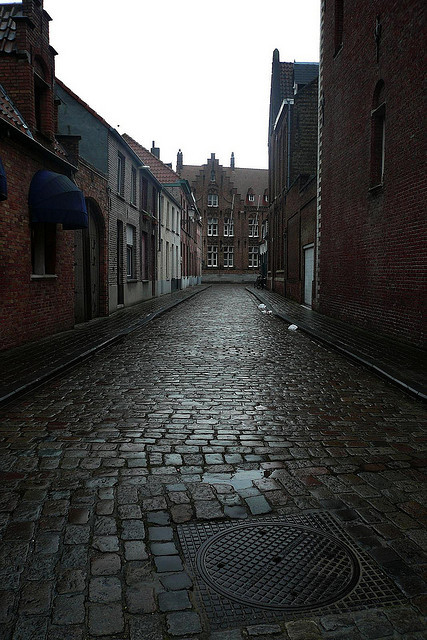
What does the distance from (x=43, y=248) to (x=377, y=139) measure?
325 inches

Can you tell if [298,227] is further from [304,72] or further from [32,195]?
[32,195]

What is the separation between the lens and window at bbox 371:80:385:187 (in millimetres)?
12805

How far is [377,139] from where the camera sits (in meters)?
13.1

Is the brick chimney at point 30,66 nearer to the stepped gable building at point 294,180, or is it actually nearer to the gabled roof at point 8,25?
the gabled roof at point 8,25

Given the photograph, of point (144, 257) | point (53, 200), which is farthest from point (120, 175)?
point (53, 200)

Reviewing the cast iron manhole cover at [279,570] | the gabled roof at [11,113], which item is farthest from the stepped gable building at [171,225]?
the cast iron manhole cover at [279,570]

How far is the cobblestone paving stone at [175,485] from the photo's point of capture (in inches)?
93.6

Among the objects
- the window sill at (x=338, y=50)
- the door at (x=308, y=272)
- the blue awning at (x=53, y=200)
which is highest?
the window sill at (x=338, y=50)

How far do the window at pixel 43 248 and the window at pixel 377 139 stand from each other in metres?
7.67

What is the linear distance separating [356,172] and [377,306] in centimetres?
405

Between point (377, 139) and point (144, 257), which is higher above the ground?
point (377, 139)

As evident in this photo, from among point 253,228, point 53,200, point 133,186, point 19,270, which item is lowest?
point 19,270

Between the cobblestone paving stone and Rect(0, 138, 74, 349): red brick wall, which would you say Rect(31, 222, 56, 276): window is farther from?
the cobblestone paving stone

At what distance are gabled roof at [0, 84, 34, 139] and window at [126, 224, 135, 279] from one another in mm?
11204
